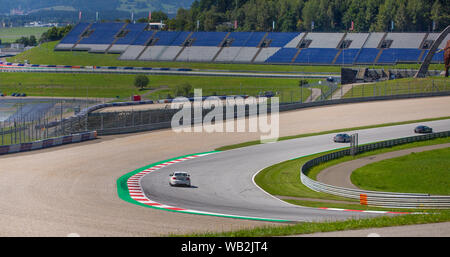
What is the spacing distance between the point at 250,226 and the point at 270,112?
38.6m

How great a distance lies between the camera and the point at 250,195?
3103 cm

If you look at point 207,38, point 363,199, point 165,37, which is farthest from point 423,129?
point 165,37

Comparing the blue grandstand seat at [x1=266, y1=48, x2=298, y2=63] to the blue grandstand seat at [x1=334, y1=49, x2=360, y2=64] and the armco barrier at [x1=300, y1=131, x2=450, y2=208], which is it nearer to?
the blue grandstand seat at [x1=334, y1=49, x2=360, y2=64]

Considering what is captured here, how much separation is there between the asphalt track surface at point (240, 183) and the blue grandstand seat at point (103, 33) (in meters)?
97.3

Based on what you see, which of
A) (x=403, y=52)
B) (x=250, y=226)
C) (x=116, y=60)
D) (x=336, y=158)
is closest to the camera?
(x=250, y=226)

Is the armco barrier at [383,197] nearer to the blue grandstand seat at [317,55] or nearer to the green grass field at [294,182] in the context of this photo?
the green grass field at [294,182]

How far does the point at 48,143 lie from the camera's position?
4353 centimetres

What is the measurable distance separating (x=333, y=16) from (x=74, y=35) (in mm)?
65095

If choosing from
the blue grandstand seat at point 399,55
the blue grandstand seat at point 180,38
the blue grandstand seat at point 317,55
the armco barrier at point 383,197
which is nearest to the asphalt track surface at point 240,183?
the armco barrier at point 383,197

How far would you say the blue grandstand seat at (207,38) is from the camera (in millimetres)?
130625
